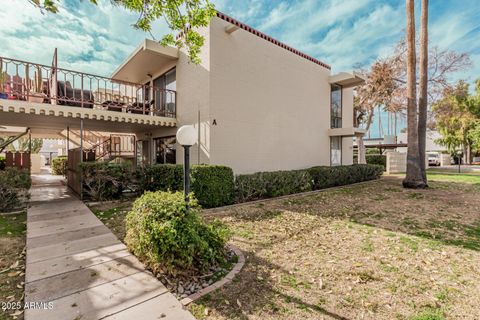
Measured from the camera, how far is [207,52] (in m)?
8.95

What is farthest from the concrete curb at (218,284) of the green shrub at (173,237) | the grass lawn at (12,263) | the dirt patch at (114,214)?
the dirt patch at (114,214)

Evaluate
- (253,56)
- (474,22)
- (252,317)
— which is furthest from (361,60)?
(252,317)

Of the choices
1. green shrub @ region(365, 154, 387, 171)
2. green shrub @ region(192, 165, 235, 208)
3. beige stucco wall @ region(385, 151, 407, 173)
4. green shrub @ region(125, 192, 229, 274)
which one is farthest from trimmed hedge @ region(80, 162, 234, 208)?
green shrub @ region(365, 154, 387, 171)

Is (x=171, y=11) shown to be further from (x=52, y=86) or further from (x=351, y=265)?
(x=351, y=265)

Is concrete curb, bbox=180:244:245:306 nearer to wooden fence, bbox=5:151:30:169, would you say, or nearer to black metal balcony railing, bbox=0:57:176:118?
black metal balcony railing, bbox=0:57:176:118

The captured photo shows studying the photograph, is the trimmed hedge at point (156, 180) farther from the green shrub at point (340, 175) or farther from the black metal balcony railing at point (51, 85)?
the green shrub at point (340, 175)

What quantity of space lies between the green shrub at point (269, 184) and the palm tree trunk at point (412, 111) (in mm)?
5418

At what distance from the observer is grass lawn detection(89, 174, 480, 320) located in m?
2.82

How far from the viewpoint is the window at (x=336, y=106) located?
14.9 meters

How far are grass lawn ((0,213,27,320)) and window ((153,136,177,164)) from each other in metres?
5.76

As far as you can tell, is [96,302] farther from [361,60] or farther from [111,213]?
[361,60]

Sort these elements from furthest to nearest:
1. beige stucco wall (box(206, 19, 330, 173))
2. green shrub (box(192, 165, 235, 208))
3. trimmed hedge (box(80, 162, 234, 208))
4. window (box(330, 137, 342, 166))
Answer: window (box(330, 137, 342, 166))
beige stucco wall (box(206, 19, 330, 173))
trimmed hedge (box(80, 162, 234, 208))
green shrub (box(192, 165, 235, 208))

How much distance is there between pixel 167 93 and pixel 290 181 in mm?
7342

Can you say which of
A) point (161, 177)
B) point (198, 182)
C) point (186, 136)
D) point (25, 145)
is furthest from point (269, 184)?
point (25, 145)
